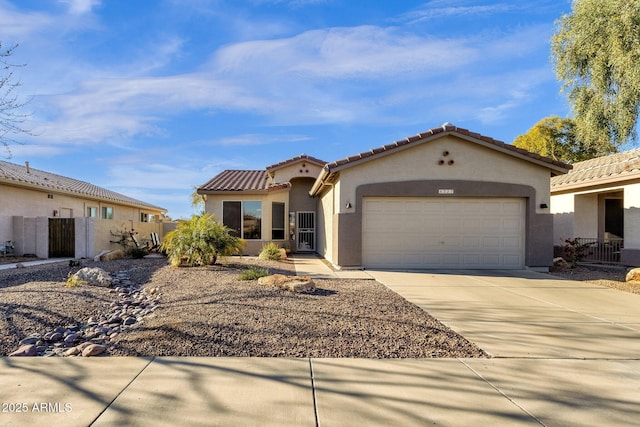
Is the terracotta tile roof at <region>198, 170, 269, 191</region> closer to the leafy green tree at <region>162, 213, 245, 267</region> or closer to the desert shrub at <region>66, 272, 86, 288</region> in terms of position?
the leafy green tree at <region>162, 213, 245, 267</region>

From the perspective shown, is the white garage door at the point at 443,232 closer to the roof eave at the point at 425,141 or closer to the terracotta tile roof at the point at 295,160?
the roof eave at the point at 425,141

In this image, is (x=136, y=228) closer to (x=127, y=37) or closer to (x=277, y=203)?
(x=277, y=203)

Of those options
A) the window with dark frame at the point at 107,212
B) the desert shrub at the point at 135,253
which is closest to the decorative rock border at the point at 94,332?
the desert shrub at the point at 135,253

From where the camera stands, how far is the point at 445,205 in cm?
1279

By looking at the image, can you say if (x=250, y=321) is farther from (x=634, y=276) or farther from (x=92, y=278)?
(x=634, y=276)

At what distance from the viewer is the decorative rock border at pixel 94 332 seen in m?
4.67

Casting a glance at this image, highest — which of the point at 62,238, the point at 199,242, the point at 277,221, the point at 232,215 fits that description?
the point at 232,215

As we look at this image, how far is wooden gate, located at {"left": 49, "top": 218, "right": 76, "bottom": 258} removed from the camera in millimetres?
16031

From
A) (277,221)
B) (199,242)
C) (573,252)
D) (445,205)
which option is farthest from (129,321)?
(573,252)

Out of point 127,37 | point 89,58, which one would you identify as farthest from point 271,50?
point 89,58

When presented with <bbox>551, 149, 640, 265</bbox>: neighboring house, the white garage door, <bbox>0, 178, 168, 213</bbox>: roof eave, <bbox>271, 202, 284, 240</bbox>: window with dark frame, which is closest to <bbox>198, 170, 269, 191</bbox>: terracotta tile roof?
<bbox>271, 202, 284, 240</bbox>: window with dark frame

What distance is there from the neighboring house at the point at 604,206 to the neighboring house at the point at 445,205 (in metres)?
3.06

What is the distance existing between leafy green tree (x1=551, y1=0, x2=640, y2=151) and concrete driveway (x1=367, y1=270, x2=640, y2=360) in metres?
5.61

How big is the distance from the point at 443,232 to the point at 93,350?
431 inches
